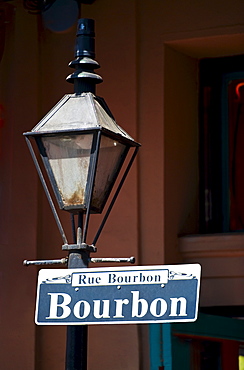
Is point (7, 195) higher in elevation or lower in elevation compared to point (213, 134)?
lower

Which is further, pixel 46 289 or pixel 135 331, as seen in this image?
pixel 135 331

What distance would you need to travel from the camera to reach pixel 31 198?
5754mm

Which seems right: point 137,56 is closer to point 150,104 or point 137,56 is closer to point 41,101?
point 150,104

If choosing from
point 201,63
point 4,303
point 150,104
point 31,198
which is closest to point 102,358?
point 4,303

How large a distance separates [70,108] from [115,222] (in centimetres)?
222

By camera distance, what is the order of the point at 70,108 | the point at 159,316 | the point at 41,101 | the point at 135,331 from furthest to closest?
the point at 41,101, the point at 135,331, the point at 70,108, the point at 159,316

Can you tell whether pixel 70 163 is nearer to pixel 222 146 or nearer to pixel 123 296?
pixel 123 296

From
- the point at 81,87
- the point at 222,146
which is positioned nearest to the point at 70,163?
the point at 81,87

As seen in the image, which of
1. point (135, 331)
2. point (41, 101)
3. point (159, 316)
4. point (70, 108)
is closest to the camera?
point (159, 316)


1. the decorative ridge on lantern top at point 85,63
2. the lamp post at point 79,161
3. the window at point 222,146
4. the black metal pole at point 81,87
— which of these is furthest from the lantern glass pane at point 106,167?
the window at point 222,146

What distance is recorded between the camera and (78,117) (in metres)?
3.44

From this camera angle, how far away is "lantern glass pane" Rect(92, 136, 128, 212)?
3.43m

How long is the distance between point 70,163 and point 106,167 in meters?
0.18

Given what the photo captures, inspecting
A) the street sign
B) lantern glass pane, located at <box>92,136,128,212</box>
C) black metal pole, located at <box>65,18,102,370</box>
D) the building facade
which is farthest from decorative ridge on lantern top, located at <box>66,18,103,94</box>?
the building facade
